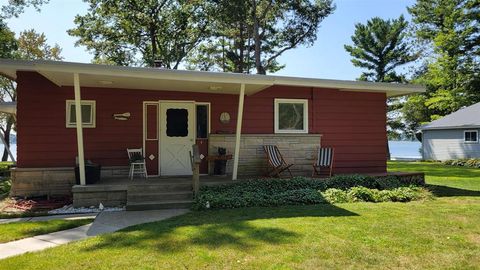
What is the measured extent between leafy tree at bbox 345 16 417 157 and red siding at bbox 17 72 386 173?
19.3m

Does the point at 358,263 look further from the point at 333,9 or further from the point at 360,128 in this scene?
the point at 333,9

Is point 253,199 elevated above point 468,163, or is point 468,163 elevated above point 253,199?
point 253,199

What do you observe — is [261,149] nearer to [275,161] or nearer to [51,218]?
[275,161]

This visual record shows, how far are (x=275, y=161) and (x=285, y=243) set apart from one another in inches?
171

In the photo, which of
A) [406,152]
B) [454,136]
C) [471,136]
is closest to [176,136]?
[471,136]

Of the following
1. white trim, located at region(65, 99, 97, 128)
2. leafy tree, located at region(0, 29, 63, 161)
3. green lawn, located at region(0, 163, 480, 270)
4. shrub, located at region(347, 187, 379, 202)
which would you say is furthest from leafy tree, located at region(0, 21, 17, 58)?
shrub, located at region(347, 187, 379, 202)

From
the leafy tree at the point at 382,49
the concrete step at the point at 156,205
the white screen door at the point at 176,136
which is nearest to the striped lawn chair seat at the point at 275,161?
the white screen door at the point at 176,136

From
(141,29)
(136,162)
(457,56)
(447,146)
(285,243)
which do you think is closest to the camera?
(285,243)

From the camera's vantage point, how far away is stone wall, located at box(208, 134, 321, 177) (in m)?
8.77

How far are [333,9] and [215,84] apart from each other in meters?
16.1

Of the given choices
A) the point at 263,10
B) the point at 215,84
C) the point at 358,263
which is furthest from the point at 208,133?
the point at 263,10

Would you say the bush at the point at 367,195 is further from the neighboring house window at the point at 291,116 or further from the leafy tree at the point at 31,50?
the leafy tree at the point at 31,50

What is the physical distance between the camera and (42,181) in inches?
304

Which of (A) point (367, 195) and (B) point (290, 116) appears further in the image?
(B) point (290, 116)
